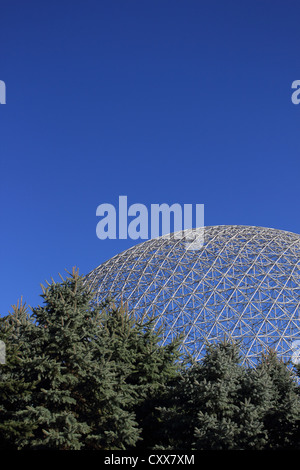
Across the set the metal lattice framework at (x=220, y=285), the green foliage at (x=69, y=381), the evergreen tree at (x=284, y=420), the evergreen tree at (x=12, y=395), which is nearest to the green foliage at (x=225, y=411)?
the evergreen tree at (x=284, y=420)

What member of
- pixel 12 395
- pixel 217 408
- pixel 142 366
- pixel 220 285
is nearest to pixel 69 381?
pixel 12 395

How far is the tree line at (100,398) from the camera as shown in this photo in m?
13.2

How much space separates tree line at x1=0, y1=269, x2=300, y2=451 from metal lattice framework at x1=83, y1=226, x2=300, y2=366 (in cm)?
777

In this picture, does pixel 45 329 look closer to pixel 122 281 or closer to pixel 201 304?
pixel 201 304

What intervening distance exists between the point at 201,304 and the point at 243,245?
6.22 metres

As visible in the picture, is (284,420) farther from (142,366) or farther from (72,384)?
(72,384)

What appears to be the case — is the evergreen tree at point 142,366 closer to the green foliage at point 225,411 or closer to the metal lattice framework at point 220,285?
the green foliage at point 225,411

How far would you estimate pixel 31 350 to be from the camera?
15039 millimetres

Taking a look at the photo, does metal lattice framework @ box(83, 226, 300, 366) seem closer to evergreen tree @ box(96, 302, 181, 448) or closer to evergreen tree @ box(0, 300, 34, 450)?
evergreen tree @ box(96, 302, 181, 448)

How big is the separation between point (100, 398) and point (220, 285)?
1591 centimetres

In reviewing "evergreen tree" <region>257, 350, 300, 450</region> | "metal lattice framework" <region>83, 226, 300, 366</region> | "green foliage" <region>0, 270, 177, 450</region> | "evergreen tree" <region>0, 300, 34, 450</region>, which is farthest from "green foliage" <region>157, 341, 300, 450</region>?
"metal lattice framework" <region>83, 226, 300, 366</region>

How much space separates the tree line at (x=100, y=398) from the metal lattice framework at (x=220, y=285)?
777 centimetres

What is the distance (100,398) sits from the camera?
561 inches

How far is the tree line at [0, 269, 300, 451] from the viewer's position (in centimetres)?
1325
